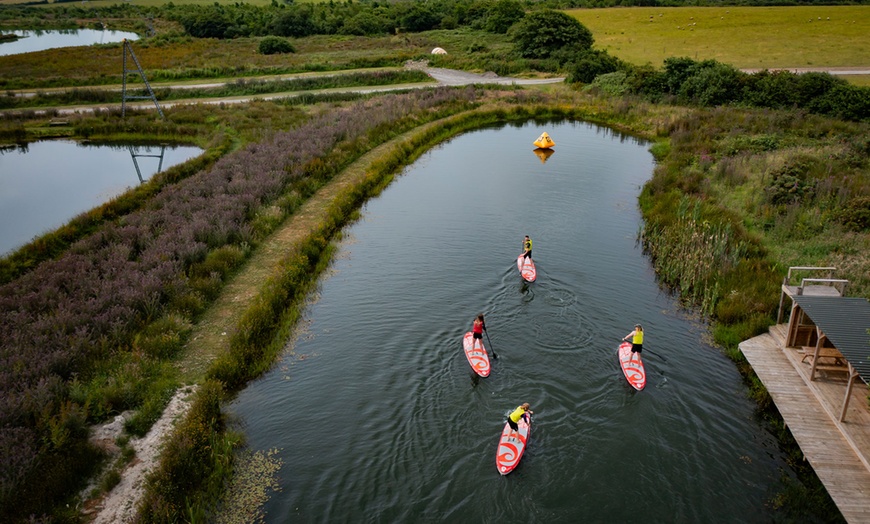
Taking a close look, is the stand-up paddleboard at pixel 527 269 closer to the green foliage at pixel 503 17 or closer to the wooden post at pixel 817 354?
the wooden post at pixel 817 354

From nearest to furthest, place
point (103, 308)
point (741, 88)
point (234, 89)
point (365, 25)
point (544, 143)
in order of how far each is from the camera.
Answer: point (103, 308)
point (544, 143)
point (741, 88)
point (234, 89)
point (365, 25)

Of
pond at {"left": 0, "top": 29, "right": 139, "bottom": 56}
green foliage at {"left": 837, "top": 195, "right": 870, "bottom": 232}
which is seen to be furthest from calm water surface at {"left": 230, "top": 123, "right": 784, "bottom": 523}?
pond at {"left": 0, "top": 29, "right": 139, "bottom": 56}

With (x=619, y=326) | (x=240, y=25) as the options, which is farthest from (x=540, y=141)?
(x=240, y=25)

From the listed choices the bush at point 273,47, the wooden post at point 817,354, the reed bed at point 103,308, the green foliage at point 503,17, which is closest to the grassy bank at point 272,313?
the reed bed at point 103,308

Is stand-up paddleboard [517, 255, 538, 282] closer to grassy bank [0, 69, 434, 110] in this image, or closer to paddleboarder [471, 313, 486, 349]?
paddleboarder [471, 313, 486, 349]

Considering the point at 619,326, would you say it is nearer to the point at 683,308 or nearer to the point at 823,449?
the point at 683,308

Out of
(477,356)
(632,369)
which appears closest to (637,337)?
(632,369)

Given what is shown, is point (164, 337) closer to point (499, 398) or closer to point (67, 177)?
point (499, 398)
